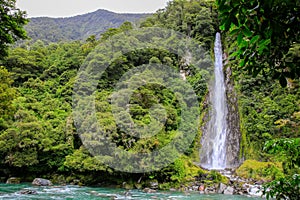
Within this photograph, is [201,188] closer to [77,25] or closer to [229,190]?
[229,190]

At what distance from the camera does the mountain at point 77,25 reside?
75.0 metres

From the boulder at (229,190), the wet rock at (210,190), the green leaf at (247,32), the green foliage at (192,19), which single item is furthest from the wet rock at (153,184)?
the green foliage at (192,19)

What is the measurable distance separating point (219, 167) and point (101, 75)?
12709 mm

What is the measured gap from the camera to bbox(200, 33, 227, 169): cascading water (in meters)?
20.4

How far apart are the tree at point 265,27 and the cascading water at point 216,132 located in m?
19.3

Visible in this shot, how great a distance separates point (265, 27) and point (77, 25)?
10231cm

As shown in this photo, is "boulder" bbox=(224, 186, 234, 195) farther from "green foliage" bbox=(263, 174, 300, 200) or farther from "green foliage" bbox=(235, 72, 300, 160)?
"green foliage" bbox=(263, 174, 300, 200)

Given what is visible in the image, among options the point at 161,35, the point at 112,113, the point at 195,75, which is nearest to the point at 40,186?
the point at 112,113

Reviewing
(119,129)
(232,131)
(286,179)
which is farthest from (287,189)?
(232,131)

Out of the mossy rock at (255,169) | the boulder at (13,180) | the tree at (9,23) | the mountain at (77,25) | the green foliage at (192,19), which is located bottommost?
the boulder at (13,180)

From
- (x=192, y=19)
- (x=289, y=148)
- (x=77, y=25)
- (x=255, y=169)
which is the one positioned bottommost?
(x=255, y=169)

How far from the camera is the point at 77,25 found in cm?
9744

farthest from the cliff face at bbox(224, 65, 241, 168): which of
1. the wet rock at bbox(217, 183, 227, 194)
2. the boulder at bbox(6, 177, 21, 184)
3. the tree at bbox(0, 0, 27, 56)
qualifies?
the tree at bbox(0, 0, 27, 56)

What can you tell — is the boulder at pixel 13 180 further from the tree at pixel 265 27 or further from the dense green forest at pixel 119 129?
the tree at pixel 265 27
